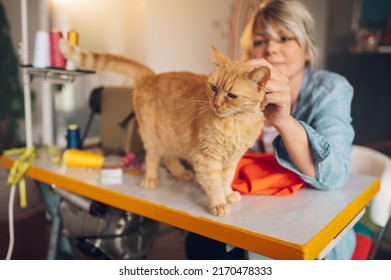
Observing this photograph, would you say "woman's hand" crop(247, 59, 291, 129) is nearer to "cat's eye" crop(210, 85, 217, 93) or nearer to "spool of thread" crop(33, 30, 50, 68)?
"cat's eye" crop(210, 85, 217, 93)

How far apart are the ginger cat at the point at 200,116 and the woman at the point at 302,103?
0.20 feet

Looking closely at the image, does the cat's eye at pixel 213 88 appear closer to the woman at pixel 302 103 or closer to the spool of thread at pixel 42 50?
the woman at pixel 302 103

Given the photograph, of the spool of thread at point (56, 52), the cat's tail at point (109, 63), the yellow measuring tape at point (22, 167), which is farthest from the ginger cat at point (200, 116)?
the yellow measuring tape at point (22, 167)

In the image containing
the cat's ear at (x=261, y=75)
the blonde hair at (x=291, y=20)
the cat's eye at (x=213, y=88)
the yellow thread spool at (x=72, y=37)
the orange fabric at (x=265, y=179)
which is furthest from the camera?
the yellow thread spool at (x=72, y=37)

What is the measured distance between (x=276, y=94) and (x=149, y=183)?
43 centimetres

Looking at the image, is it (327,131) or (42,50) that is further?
(42,50)

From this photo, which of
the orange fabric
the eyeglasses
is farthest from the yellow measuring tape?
the eyeglasses

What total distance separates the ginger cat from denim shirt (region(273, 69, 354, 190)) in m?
0.14

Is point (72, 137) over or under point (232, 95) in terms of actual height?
under

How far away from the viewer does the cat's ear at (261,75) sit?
693 mm

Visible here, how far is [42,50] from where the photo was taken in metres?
1.16

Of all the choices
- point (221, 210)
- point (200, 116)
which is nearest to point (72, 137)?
point (200, 116)

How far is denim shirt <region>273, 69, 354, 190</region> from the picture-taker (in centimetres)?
88

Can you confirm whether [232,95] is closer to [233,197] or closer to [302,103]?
[233,197]
